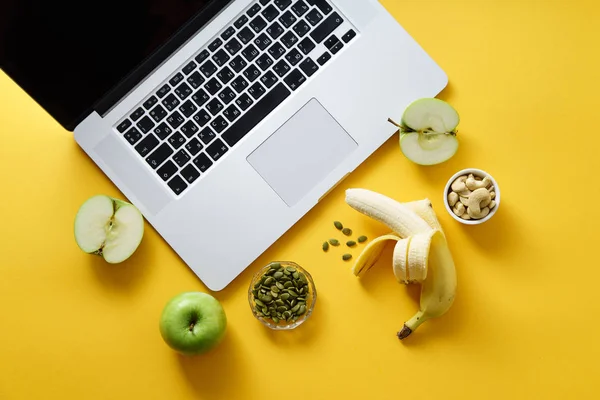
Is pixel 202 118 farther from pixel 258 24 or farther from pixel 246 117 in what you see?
pixel 258 24

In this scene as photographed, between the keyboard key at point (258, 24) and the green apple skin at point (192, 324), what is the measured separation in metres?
0.51

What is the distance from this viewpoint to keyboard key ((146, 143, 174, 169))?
1141 millimetres

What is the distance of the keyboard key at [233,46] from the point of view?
1.16 m

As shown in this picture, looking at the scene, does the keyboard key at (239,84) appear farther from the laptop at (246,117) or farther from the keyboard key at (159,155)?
the keyboard key at (159,155)

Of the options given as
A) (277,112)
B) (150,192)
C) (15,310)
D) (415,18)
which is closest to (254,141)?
(277,112)

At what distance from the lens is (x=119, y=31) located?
3.45ft

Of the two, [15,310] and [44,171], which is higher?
[44,171]

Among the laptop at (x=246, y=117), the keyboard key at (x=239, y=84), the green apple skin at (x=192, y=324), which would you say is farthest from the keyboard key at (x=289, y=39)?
the green apple skin at (x=192, y=324)

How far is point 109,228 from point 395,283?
1.85 ft

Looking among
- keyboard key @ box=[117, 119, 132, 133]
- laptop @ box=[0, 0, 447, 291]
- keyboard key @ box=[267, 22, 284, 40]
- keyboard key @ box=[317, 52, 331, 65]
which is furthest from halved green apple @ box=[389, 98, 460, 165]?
keyboard key @ box=[117, 119, 132, 133]

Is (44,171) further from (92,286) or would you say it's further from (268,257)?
(268,257)

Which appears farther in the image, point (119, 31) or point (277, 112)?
point (277, 112)

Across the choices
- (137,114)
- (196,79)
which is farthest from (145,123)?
(196,79)

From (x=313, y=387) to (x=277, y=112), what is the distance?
1.76 feet
